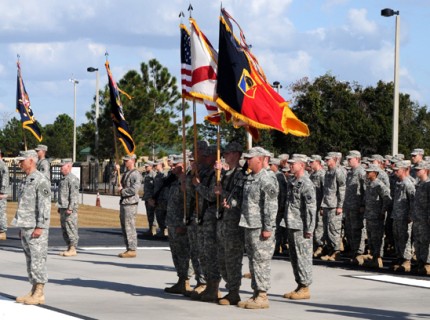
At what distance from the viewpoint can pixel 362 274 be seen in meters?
17.6

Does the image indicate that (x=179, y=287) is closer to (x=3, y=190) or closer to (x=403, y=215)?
(x=403, y=215)

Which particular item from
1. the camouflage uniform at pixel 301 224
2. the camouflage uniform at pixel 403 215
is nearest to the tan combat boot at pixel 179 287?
the camouflage uniform at pixel 301 224

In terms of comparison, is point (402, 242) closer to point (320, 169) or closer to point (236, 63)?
point (320, 169)

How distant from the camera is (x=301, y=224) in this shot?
47.0 feet

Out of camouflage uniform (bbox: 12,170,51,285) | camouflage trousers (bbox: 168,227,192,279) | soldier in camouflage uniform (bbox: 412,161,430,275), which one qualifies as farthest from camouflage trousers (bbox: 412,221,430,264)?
camouflage uniform (bbox: 12,170,51,285)

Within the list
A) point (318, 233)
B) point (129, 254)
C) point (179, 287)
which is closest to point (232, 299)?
point (179, 287)

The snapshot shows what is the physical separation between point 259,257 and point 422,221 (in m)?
5.37

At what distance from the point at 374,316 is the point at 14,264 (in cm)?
805

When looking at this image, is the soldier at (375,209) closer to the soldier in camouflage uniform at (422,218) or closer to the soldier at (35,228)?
the soldier in camouflage uniform at (422,218)

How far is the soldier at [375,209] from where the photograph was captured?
1861 centimetres

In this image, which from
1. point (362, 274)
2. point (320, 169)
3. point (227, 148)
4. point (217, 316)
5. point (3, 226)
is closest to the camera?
point (217, 316)

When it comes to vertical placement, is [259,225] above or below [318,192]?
below

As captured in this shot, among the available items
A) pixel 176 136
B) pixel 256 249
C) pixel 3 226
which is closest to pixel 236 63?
pixel 256 249

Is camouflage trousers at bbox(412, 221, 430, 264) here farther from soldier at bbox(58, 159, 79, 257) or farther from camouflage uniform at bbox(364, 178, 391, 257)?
soldier at bbox(58, 159, 79, 257)
